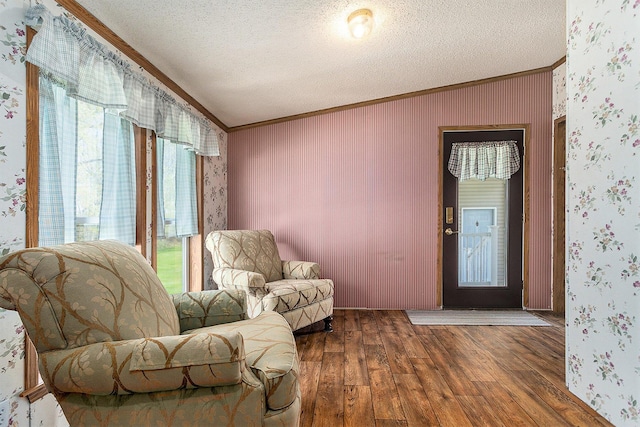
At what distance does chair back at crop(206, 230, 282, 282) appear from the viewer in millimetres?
2928

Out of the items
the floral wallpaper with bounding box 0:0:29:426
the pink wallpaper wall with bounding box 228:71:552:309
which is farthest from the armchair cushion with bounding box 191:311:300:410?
the pink wallpaper wall with bounding box 228:71:552:309

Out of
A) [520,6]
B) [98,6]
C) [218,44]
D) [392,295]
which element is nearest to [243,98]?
[218,44]

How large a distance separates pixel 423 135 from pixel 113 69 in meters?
2.92

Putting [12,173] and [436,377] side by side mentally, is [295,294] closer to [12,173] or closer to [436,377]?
[436,377]

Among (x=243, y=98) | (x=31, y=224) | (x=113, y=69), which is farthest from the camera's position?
(x=243, y=98)

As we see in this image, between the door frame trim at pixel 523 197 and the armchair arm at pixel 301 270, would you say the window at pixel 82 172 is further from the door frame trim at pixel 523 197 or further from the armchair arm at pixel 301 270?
the door frame trim at pixel 523 197

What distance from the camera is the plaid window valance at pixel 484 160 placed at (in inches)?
138

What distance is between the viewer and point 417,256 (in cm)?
357

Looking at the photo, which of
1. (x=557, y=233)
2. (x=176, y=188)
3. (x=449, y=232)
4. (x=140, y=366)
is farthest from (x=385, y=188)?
(x=140, y=366)

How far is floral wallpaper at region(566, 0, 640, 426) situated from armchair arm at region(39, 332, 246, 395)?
5.95ft

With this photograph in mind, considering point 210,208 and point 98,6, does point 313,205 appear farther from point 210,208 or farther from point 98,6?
point 98,6

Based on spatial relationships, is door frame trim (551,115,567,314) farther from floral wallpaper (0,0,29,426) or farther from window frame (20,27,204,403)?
floral wallpaper (0,0,29,426)

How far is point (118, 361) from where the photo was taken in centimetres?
101

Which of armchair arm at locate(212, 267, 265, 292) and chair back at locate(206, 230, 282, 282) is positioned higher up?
chair back at locate(206, 230, 282, 282)
